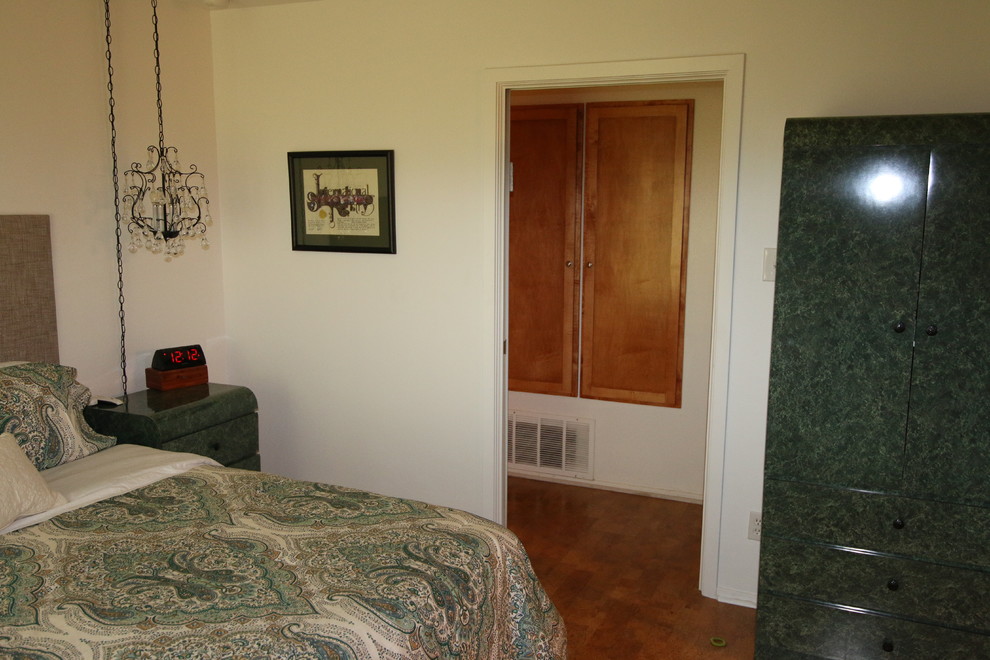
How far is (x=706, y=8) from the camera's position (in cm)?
287

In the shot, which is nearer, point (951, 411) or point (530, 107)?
point (951, 411)

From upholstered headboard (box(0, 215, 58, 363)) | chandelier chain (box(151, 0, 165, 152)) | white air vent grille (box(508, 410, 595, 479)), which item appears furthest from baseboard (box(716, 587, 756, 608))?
chandelier chain (box(151, 0, 165, 152))

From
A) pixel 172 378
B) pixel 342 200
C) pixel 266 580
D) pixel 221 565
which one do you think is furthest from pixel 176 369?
pixel 266 580

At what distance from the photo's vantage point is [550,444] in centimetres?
458

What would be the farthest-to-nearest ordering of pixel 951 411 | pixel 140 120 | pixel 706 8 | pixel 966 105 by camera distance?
1. pixel 140 120
2. pixel 706 8
3. pixel 966 105
4. pixel 951 411

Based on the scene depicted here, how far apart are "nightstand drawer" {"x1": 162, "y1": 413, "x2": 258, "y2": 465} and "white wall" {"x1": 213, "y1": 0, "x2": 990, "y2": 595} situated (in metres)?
0.39

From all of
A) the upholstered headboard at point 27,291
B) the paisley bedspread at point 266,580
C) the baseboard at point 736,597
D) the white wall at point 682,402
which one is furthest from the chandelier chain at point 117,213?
the baseboard at point 736,597

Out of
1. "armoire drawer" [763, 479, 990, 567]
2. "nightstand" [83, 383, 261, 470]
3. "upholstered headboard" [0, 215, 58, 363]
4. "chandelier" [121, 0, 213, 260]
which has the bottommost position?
"armoire drawer" [763, 479, 990, 567]

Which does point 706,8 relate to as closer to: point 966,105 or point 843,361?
point 966,105

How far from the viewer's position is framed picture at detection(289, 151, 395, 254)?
3.49 metres

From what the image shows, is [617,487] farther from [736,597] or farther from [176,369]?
[176,369]

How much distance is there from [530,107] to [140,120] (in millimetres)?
1983

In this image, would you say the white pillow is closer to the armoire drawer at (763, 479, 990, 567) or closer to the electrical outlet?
the armoire drawer at (763, 479, 990, 567)

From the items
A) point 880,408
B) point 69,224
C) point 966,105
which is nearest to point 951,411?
point 880,408
